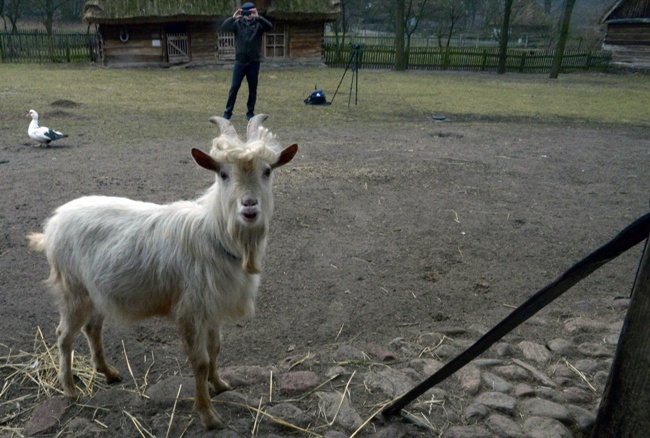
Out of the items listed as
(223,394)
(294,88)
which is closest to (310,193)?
(223,394)

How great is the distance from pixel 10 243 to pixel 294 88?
16.1 m

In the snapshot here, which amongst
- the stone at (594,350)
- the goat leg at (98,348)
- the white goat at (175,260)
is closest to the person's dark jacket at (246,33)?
the white goat at (175,260)

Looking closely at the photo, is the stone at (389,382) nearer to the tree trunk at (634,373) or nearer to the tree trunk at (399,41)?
the tree trunk at (634,373)

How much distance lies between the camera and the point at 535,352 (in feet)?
13.2

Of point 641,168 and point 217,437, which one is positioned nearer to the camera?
point 217,437

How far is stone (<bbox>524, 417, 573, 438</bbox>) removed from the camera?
314 cm

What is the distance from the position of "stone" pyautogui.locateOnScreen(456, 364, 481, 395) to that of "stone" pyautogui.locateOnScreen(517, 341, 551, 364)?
49cm

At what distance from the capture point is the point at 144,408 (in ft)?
10.9

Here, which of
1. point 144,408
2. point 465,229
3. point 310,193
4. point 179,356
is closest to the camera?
point 144,408

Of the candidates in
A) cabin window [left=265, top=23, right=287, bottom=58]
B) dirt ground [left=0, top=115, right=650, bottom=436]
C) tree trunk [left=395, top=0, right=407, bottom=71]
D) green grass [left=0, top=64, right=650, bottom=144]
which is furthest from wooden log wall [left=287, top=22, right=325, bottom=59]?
dirt ground [left=0, top=115, right=650, bottom=436]

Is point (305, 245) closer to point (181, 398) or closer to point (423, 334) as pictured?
point (423, 334)

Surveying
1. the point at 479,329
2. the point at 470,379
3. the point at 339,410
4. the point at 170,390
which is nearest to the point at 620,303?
the point at 479,329

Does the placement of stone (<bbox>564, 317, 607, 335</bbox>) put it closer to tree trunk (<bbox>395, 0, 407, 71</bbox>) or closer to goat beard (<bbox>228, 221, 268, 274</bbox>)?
goat beard (<bbox>228, 221, 268, 274</bbox>)

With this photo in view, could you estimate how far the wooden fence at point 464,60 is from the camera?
32344 mm
